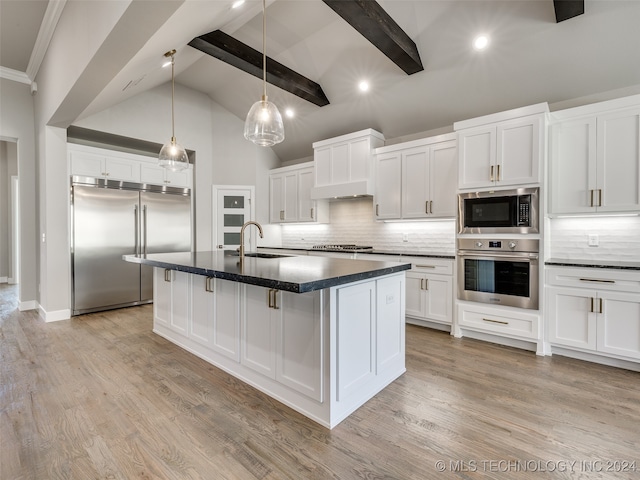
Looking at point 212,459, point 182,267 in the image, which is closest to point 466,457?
point 212,459

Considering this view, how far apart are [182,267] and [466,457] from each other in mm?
2158

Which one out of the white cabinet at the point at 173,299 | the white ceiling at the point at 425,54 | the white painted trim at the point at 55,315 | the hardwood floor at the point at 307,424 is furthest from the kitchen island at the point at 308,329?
the white painted trim at the point at 55,315

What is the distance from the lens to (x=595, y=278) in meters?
2.85

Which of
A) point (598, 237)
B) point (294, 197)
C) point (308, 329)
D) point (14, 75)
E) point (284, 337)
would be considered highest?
point (14, 75)

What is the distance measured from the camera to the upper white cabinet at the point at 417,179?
4.00 m

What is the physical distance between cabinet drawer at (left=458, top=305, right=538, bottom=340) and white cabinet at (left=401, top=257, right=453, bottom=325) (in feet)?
0.62

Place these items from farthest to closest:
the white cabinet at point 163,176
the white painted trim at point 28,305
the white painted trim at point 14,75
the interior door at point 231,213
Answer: the interior door at point 231,213
the white cabinet at point 163,176
the white painted trim at point 28,305
the white painted trim at point 14,75

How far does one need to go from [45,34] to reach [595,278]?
6416mm

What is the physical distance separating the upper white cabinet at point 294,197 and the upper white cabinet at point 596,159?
3372mm

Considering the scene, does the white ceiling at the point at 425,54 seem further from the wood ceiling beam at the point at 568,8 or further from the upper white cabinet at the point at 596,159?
the upper white cabinet at the point at 596,159

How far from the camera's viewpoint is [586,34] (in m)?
2.88

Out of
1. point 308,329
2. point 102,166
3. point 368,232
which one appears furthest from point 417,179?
point 102,166

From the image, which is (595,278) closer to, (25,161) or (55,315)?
(55,315)

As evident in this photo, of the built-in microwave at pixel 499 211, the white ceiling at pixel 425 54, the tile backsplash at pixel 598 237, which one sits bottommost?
the tile backsplash at pixel 598 237
